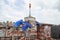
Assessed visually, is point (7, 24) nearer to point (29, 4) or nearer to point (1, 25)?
point (1, 25)

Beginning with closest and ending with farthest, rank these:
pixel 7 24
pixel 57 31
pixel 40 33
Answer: pixel 57 31, pixel 40 33, pixel 7 24

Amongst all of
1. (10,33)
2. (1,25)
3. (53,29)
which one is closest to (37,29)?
(10,33)

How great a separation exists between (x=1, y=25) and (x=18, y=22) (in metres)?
5.25

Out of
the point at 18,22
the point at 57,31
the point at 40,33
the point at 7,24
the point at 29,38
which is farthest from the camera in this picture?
the point at 7,24

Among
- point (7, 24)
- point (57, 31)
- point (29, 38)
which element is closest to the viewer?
point (57, 31)

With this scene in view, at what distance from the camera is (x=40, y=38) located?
1554cm

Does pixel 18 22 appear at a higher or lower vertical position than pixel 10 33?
higher

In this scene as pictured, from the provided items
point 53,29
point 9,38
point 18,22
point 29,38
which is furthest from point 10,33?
point 53,29

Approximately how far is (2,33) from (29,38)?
3022mm

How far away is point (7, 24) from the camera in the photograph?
1670 cm

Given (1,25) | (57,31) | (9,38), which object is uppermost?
(57,31)

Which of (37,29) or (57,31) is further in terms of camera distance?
(37,29)

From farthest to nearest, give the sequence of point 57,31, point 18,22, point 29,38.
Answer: point 29,38 < point 18,22 < point 57,31

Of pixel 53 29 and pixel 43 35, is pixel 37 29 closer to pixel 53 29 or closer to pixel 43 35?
pixel 43 35
